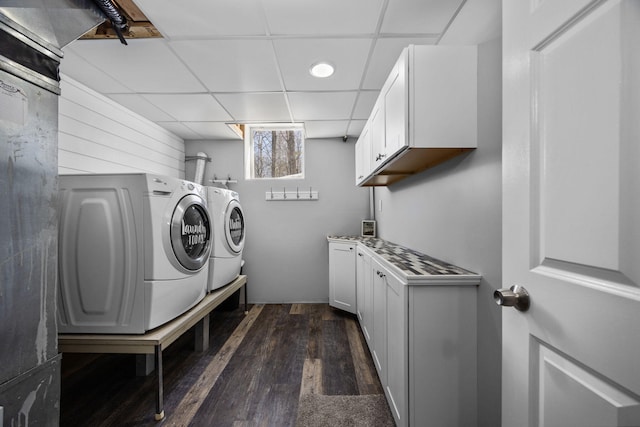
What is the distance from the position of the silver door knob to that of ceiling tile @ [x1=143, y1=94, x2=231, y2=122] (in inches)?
100.0

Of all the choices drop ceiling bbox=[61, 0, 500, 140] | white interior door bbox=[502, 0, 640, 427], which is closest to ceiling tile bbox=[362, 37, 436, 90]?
drop ceiling bbox=[61, 0, 500, 140]

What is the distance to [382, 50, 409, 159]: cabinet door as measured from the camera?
131 centimetres

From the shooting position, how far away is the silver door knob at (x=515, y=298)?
2.12ft

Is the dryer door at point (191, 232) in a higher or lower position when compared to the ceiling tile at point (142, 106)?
lower

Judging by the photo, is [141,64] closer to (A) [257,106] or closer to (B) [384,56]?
(A) [257,106]

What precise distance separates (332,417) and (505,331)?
1.21 m

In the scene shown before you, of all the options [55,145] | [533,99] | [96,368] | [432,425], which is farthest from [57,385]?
[533,99]

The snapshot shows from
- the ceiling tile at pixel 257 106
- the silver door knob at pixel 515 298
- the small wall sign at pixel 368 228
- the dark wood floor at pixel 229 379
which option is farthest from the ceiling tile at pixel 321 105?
the dark wood floor at pixel 229 379

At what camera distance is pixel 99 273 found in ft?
5.20

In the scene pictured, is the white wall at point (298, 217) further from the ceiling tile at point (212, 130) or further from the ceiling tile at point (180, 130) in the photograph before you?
Result: the ceiling tile at point (180, 130)

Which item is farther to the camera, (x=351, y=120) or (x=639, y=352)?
(x=351, y=120)

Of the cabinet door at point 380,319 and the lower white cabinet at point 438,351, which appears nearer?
the lower white cabinet at point 438,351

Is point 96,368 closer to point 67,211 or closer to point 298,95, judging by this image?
point 67,211

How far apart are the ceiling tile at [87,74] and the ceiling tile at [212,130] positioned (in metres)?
0.82
